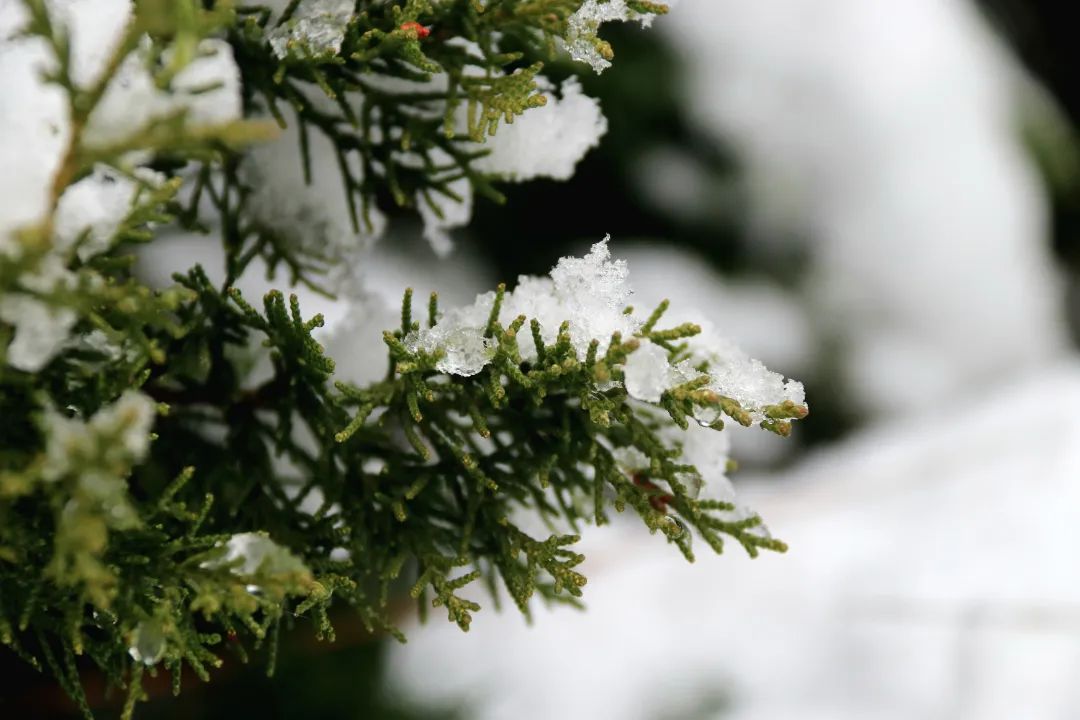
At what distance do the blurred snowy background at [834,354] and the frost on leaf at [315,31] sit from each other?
98 centimetres

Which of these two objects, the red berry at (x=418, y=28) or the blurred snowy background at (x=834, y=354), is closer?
the red berry at (x=418, y=28)

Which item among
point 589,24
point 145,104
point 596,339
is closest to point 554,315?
point 596,339

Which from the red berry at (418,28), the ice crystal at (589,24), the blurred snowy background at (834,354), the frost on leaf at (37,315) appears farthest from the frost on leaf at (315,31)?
the blurred snowy background at (834,354)

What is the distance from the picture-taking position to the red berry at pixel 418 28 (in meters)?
0.82

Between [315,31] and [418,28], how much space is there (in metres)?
0.12

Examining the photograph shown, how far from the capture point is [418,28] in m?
0.84

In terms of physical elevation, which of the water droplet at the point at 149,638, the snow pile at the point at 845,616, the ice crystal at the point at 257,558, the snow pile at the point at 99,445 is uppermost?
the snow pile at the point at 99,445

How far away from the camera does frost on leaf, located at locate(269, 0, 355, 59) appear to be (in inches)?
34.6

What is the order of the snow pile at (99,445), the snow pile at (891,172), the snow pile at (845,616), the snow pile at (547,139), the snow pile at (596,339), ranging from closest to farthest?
1. the snow pile at (99,445)
2. the snow pile at (596,339)
3. the snow pile at (547,139)
4. the snow pile at (845,616)
5. the snow pile at (891,172)

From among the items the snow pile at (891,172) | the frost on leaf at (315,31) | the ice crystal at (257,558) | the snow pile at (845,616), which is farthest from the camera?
the snow pile at (891,172)

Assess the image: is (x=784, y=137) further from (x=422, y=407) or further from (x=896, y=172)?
(x=422, y=407)

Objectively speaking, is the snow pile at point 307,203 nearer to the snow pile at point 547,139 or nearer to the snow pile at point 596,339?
the snow pile at point 547,139

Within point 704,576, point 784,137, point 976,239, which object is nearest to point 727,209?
point 784,137

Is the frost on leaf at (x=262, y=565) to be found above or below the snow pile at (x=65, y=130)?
below
